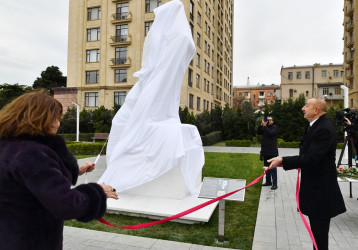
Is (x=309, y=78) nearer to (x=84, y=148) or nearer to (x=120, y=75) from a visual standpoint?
(x=120, y=75)

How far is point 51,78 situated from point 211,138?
42144 mm

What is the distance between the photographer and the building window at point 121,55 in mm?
31564

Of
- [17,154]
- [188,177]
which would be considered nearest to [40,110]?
[17,154]

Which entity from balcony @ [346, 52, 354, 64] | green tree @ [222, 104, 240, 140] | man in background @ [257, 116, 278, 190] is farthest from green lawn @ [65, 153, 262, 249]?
balcony @ [346, 52, 354, 64]

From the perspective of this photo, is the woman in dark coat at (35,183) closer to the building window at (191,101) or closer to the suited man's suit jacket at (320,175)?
the suited man's suit jacket at (320,175)

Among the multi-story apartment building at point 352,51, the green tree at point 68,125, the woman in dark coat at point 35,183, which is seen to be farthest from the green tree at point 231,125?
the woman in dark coat at point 35,183

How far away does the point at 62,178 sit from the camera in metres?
1.48

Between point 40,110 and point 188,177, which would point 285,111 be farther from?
point 40,110

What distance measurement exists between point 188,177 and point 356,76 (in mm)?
39717

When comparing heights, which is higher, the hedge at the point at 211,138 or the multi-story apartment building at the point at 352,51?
the multi-story apartment building at the point at 352,51

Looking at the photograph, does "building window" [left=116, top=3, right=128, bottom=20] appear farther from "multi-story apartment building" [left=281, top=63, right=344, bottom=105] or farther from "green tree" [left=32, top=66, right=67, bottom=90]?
"multi-story apartment building" [left=281, top=63, right=344, bottom=105]

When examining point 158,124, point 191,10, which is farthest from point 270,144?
point 191,10

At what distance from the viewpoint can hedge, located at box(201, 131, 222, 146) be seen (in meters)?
21.3

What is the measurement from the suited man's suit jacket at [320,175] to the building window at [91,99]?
32497 millimetres
